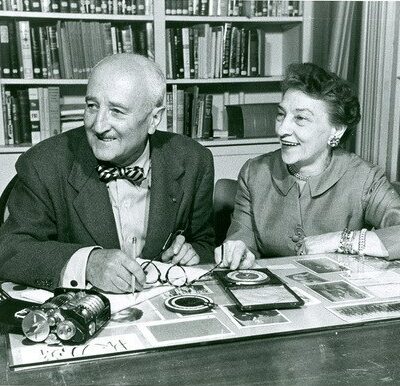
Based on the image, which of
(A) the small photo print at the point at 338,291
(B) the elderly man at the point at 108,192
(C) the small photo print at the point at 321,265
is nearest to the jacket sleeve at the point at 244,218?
(B) the elderly man at the point at 108,192

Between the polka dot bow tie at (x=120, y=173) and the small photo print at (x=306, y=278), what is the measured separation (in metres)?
0.63

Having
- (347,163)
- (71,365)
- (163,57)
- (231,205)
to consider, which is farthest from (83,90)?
(71,365)

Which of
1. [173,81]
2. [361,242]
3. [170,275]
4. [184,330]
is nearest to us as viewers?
[184,330]

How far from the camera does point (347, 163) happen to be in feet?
6.99

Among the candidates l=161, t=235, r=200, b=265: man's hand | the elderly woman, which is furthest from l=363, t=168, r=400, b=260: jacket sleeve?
l=161, t=235, r=200, b=265: man's hand

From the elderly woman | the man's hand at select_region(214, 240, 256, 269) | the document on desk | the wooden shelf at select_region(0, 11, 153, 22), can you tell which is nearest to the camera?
the document on desk

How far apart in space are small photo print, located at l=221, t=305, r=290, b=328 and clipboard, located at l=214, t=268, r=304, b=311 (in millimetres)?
11

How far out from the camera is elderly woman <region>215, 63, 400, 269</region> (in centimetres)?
205

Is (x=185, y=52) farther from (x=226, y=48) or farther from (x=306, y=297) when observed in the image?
(x=306, y=297)

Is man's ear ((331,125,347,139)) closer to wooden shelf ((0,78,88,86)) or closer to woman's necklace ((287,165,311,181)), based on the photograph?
woman's necklace ((287,165,311,181))

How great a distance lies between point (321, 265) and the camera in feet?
5.38

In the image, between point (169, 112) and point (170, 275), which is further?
point (169, 112)

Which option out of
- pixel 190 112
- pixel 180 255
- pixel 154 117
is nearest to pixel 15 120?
pixel 190 112

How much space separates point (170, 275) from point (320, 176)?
837 mm
